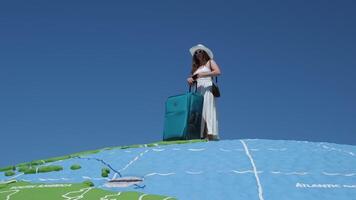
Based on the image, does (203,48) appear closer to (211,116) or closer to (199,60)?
(199,60)

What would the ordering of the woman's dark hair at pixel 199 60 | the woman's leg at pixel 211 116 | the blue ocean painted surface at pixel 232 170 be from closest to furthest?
the blue ocean painted surface at pixel 232 170, the woman's leg at pixel 211 116, the woman's dark hair at pixel 199 60

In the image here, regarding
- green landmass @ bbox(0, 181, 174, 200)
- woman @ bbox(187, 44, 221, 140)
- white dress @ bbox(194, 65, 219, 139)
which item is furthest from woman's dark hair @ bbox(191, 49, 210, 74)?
green landmass @ bbox(0, 181, 174, 200)

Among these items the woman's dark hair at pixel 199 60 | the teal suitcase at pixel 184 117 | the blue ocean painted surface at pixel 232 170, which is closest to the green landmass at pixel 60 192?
the blue ocean painted surface at pixel 232 170

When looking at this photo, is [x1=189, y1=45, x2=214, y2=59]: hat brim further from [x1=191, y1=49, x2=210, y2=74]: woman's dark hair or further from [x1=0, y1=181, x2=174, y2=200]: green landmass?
[x1=0, y1=181, x2=174, y2=200]: green landmass

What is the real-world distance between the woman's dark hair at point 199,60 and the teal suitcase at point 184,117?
2.47ft

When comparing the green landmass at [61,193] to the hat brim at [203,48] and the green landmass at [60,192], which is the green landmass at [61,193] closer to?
the green landmass at [60,192]

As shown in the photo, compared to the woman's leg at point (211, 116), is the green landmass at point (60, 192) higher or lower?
lower

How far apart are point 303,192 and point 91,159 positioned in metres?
4.67

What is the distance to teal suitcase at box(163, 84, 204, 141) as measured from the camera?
38.1ft

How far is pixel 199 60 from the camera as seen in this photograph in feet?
39.7

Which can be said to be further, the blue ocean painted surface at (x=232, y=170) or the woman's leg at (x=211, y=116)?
the woman's leg at (x=211, y=116)

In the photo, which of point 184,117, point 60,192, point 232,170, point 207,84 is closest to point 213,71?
point 207,84

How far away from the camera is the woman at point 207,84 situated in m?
11.6

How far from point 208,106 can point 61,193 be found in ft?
15.7
